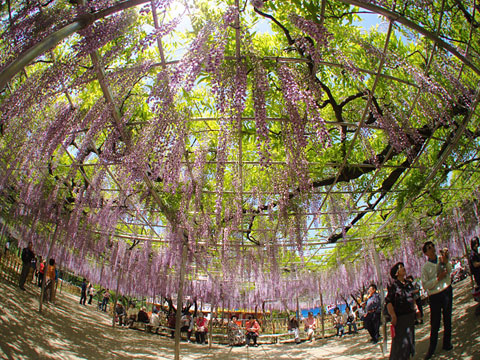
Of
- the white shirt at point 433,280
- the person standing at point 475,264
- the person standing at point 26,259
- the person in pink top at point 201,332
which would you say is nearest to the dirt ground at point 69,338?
the person standing at point 26,259

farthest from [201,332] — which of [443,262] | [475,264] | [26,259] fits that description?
[443,262]

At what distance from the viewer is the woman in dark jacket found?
3.44m

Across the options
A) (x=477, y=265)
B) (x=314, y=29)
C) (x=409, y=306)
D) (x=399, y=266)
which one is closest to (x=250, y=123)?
(x=314, y=29)

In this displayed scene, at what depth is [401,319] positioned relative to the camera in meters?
3.51

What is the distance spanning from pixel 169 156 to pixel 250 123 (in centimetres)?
130

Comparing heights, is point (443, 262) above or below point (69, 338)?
above

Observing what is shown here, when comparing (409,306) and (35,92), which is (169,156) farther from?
(409,306)

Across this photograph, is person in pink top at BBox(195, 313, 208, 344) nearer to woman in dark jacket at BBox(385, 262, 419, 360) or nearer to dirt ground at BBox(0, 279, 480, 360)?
dirt ground at BBox(0, 279, 480, 360)

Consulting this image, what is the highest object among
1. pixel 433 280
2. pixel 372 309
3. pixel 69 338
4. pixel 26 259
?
pixel 26 259

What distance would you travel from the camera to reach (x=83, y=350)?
6.22 metres

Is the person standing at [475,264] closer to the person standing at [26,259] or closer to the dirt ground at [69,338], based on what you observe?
the dirt ground at [69,338]

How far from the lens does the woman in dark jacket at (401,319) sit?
3.44m

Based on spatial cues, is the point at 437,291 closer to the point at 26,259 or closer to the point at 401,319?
the point at 401,319

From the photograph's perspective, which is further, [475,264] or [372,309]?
[372,309]
